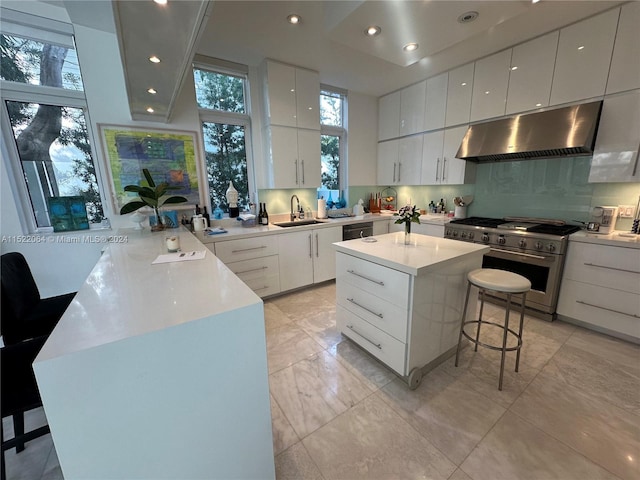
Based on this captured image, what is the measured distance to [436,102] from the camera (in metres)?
3.35

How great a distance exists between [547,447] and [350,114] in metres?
4.08

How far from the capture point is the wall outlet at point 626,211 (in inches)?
91.7

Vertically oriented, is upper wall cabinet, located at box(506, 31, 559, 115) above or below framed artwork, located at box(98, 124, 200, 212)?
above

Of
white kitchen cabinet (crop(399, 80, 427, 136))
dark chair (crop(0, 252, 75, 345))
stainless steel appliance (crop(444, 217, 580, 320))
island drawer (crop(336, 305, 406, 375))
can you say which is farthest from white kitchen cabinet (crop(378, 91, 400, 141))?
dark chair (crop(0, 252, 75, 345))

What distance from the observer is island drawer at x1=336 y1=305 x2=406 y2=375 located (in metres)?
1.71

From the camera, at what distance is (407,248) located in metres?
1.91

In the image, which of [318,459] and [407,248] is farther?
[407,248]

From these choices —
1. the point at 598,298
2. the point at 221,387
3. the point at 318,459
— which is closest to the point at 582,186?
the point at 598,298

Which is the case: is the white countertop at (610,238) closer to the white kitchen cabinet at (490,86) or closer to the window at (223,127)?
the white kitchen cabinet at (490,86)

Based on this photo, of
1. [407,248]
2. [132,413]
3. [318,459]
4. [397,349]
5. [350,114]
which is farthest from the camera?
[350,114]

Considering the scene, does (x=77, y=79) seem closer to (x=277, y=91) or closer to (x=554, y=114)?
(x=277, y=91)

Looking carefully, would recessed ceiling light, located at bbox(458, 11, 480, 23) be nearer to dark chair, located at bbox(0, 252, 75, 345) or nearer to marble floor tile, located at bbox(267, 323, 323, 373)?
marble floor tile, located at bbox(267, 323, 323, 373)

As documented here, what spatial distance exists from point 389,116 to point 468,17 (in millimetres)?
2154

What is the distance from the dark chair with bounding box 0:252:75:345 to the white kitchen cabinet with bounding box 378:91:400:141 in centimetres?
424
